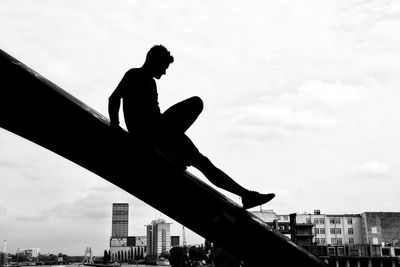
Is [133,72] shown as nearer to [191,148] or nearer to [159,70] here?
[159,70]

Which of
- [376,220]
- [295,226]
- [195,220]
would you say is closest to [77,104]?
[195,220]

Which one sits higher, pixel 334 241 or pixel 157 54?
pixel 157 54

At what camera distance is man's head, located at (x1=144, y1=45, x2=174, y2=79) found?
172 inches

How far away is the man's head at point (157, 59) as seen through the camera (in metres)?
4.38

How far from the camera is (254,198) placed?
4.47m

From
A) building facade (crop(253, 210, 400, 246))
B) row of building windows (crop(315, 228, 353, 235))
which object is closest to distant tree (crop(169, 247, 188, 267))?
building facade (crop(253, 210, 400, 246))

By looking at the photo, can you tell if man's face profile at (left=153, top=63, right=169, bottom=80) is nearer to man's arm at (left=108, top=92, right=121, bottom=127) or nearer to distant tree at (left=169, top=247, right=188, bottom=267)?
man's arm at (left=108, top=92, right=121, bottom=127)

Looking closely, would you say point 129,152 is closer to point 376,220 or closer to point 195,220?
point 195,220

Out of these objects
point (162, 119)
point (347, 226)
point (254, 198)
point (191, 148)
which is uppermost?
point (347, 226)

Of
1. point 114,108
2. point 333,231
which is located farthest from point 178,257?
point 114,108

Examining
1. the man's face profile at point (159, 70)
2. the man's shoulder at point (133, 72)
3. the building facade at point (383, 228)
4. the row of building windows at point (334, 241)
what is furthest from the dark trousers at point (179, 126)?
the row of building windows at point (334, 241)

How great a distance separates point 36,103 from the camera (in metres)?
3.72

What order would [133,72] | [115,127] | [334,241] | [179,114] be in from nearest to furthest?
[115,127] < [133,72] < [179,114] < [334,241]

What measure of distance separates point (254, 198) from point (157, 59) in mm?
1676
